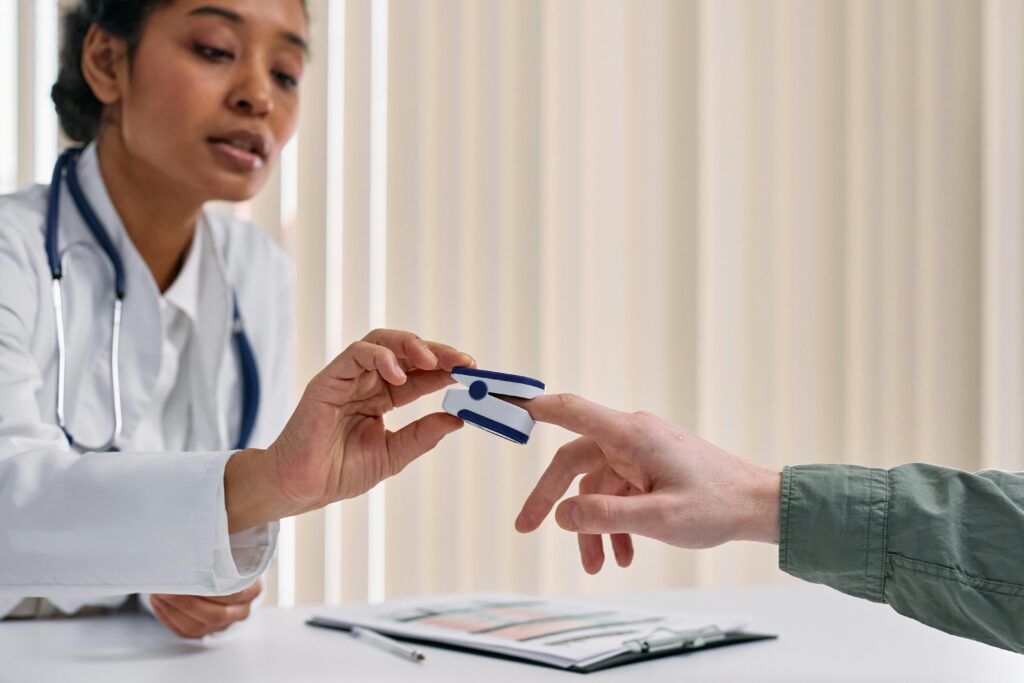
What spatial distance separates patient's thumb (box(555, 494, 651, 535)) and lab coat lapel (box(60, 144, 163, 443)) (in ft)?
2.61

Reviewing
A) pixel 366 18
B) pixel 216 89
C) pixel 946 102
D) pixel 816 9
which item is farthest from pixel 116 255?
pixel 946 102

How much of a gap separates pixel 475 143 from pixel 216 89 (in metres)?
0.94

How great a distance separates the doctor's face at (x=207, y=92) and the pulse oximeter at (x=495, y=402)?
0.69 meters

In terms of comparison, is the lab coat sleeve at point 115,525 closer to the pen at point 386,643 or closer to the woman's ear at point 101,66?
the pen at point 386,643

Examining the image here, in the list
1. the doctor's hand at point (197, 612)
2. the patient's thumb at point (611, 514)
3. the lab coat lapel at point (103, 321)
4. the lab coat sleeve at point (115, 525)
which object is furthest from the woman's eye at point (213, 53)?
the patient's thumb at point (611, 514)

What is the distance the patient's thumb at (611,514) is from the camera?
0.87m

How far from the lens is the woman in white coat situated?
3.34 ft

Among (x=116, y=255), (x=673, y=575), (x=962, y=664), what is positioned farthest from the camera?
(x=673, y=575)

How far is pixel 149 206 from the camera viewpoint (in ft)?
5.01

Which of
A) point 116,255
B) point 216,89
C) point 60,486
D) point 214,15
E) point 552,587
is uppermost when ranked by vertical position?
point 214,15

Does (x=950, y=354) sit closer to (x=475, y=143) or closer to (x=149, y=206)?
(x=475, y=143)

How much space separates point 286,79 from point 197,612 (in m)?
0.84

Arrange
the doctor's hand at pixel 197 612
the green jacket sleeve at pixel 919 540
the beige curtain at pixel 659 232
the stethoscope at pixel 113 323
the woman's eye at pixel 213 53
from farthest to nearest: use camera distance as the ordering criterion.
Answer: the beige curtain at pixel 659 232 < the woman's eye at pixel 213 53 < the stethoscope at pixel 113 323 < the doctor's hand at pixel 197 612 < the green jacket sleeve at pixel 919 540

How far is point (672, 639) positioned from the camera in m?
1.02
